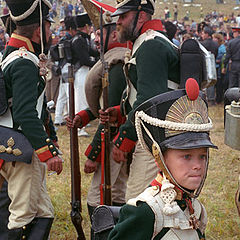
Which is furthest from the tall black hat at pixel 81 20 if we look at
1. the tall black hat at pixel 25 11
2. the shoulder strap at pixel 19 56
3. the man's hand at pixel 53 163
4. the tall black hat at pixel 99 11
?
the man's hand at pixel 53 163

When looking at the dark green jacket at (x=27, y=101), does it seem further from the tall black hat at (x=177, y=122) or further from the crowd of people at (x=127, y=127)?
the tall black hat at (x=177, y=122)

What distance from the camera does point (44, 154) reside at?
346 cm

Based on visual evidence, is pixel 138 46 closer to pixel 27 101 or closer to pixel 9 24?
pixel 27 101

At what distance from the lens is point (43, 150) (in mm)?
3455

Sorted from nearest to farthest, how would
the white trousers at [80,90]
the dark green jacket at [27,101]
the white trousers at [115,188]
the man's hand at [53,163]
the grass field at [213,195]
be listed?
the dark green jacket at [27,101], the man's hand at [53,163], the white trousers at [115,188], the grass field at [213,195], the white trousers at [80,90]

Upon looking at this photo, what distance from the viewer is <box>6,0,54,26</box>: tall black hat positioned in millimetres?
3621

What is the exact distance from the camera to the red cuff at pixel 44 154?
3453 mm

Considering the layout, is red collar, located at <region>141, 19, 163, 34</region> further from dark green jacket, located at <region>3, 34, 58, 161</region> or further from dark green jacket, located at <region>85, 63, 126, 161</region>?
dark green jacket, located at <region>3, 34, 58, 161</region>

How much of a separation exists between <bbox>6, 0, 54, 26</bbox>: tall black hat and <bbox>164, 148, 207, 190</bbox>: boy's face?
1.96 m

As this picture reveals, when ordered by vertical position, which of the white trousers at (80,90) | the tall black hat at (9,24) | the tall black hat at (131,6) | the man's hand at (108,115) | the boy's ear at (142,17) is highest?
the tall black hat at (131,6)

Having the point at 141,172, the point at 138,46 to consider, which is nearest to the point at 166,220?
the point at 141,172

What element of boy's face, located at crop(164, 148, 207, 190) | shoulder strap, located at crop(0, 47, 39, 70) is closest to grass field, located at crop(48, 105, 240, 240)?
shoulder strap, located at crop(0, 47, 39, 70)

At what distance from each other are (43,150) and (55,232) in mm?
1668

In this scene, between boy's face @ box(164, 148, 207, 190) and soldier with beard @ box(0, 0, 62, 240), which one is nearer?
boy's face @ box(164, 148, 207, 190)
